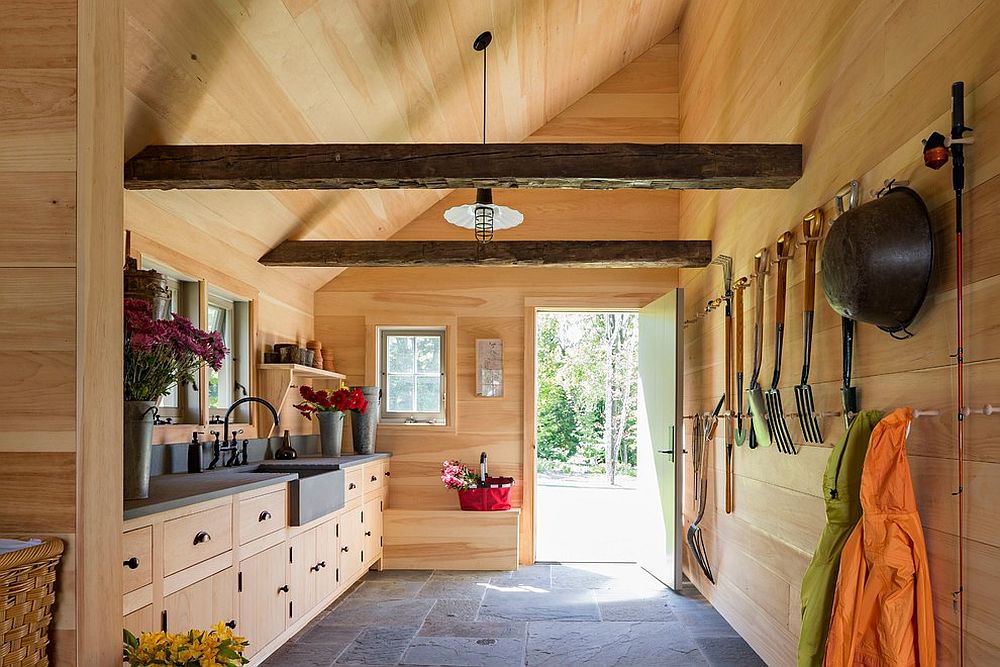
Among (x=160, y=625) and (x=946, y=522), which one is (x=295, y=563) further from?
(x=946, y=522)

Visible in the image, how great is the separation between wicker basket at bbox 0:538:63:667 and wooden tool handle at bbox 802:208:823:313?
2.40m

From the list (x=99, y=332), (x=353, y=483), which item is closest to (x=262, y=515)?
(x=353, y=483)

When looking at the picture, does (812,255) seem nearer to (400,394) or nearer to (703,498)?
(703,498)

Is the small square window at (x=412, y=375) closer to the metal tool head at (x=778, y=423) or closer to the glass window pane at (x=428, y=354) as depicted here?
the glass window pane at (x=428, y=354)

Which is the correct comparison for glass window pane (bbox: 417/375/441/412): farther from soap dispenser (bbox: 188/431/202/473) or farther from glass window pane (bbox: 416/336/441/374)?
soap dispenser (bbox: 188/431/202/473)

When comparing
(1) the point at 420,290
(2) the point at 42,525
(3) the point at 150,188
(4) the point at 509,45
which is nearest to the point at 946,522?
(2) the point at 42,525

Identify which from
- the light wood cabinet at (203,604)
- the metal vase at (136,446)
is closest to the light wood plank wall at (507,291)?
the light wood cabinet at (203,604)

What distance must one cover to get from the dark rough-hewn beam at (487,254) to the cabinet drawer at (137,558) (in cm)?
271

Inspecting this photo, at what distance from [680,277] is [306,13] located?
3516mm

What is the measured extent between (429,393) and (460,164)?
300 centimetres

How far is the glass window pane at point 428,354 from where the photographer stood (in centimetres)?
604

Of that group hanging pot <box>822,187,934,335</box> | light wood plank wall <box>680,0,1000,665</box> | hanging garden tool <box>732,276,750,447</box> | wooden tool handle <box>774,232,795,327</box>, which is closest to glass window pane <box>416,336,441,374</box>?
light wood plank wall <box>680,0,1000,665</box>

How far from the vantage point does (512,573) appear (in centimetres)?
547

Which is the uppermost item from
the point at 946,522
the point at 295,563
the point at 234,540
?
the point at 946,522
